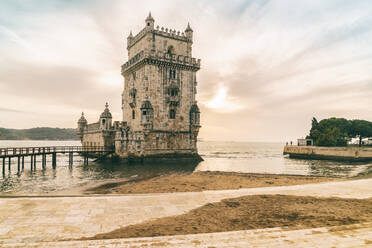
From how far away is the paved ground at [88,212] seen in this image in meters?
7.45

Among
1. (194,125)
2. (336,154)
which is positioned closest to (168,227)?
(194,125)

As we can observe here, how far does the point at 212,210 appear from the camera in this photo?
10047 millimetres

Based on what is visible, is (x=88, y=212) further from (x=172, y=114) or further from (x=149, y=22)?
(x=149, y=22)

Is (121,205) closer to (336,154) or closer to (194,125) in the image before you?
(194,125)

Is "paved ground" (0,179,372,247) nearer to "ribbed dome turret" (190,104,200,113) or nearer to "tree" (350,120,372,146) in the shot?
"ribbed dome turret" (190,104,200,113)

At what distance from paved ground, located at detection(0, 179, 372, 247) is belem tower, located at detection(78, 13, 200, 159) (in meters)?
32.2

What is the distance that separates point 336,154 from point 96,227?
61.9 metres

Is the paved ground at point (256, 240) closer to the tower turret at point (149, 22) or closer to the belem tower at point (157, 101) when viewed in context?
the belem tower at point (157, 101)

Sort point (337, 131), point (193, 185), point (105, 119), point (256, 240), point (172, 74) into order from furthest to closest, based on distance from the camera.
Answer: point (337, 131) < point (105, 119) < point (172, 74) < point (193, 185) < point (256, 240)

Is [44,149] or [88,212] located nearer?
[88,212]

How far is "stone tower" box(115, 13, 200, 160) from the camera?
144 ft

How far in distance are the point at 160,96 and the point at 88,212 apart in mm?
36773

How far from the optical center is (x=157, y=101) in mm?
45094

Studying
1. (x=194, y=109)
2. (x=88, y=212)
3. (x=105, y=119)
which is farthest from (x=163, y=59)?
(x=88, y=212)
